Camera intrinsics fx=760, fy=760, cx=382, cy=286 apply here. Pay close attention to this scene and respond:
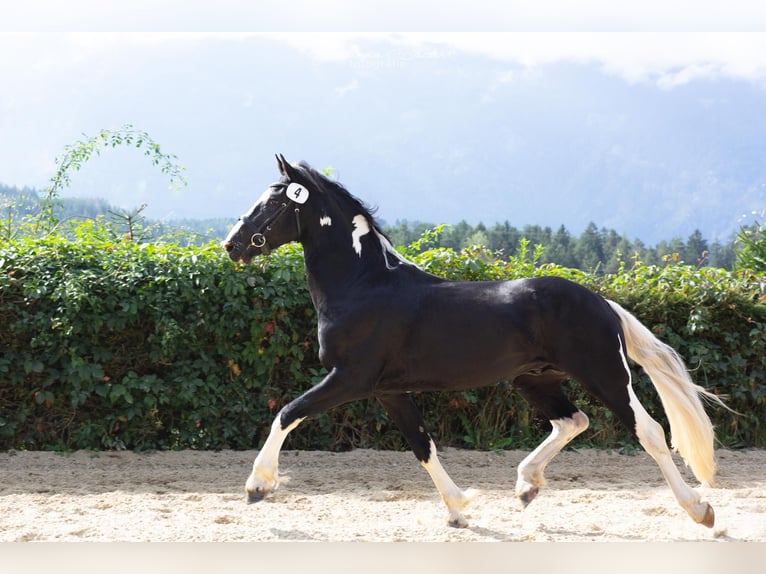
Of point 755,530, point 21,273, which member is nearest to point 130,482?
point 21,273

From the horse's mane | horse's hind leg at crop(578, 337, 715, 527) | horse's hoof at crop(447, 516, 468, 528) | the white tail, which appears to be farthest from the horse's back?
horse's hoof at crop(447, 516, 468, 528)

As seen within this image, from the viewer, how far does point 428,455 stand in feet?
13.0

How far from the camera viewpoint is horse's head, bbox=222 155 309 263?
4008mm

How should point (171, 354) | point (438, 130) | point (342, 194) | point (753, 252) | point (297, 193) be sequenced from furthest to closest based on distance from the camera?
point (438, 130) < point (753, 252) < point (171, 354) < point (342, 194) < point (297, 193)

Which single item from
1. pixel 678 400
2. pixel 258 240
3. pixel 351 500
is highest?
pixel 258 240

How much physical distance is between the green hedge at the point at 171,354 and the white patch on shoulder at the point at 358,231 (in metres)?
1.82

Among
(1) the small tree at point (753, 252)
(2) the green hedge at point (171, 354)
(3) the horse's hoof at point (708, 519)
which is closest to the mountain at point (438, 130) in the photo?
(1) the small tree at point (753, 252)

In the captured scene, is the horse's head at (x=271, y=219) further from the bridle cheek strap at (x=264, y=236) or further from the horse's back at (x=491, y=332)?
the horse's back at (x=491, y=332)

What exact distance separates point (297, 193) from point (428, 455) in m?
1.54

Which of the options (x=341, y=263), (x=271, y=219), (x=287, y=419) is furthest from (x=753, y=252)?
(x=287, y=419)

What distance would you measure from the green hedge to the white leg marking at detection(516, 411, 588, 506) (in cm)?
191

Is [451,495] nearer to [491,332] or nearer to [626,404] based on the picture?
[491,332]

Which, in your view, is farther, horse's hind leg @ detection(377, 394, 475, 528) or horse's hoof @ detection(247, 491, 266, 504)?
horse's hind leg @ detection(377, 394, 475, 528)

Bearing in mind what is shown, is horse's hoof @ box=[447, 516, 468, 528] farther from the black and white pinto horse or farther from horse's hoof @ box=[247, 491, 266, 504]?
horse's hoof @ box=[247, 491, 266, 504]
